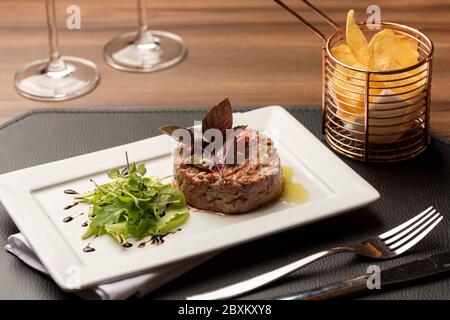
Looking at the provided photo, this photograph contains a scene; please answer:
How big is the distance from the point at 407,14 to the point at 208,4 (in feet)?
Answer: 1.78

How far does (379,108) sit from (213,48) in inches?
27.0

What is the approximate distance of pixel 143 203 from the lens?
1.60m

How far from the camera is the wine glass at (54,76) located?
7.20ft

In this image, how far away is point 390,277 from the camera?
150 centimetres

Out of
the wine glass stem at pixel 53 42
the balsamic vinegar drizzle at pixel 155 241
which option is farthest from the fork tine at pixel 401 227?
the wine glass stem at pixel 53 42

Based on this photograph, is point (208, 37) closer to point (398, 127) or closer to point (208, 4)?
point (208, 4)

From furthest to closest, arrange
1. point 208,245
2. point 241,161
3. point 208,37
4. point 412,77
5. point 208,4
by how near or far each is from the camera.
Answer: point 208,4 < point 208,37 < point 412,77 < point 241,161 < point 208,245

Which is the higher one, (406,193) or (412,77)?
(412,77)

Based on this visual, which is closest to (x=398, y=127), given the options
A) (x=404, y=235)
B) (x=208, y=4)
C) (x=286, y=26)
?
(x=404, y=235)

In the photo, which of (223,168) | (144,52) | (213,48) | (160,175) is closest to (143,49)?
(144,52)

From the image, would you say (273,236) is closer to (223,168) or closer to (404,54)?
(223,168)

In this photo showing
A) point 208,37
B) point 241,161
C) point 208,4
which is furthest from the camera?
point 208,4

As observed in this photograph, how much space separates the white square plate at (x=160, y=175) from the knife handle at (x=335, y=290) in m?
0.14

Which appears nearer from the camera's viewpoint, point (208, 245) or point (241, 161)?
point (208, 245)
